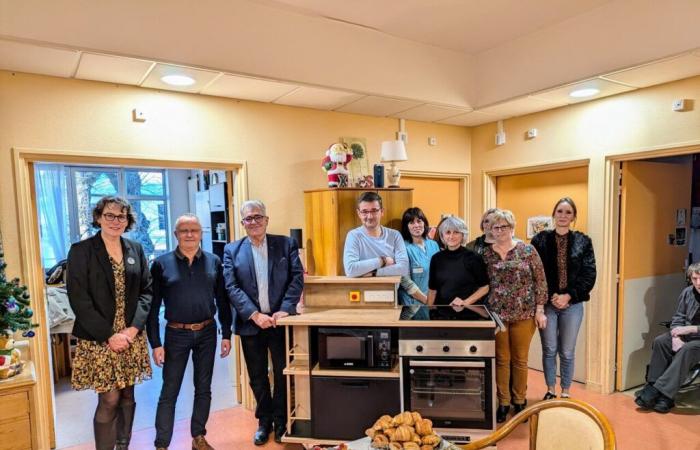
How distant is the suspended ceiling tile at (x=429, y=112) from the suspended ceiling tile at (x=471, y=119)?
110mm

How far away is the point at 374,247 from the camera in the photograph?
110 inches

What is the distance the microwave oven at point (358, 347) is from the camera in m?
2.39

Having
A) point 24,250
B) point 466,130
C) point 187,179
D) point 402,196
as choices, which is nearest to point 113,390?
point 24,250

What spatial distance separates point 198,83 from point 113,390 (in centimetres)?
190

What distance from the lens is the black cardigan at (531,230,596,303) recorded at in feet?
9.59

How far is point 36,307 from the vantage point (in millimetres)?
2584

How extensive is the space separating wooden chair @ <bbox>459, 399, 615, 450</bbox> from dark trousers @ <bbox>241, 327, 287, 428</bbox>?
1388 millimetres

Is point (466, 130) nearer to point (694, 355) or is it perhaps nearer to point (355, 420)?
point (694, 355)

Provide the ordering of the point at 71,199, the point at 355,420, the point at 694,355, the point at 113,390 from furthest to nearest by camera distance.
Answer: the point at 71,199, the point at 694,355, the point at 355,420, the point at 113,390

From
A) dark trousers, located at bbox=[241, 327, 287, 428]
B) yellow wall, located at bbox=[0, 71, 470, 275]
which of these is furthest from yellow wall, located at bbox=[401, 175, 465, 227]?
dark trousers, located at bbox=[241, 327, 287, 428]

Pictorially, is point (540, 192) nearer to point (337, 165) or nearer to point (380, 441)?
point (337, 165)

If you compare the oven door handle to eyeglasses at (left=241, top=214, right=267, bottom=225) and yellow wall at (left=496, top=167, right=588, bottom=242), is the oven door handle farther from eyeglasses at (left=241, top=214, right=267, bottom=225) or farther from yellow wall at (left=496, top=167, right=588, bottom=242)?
yellow wall at (left=496, top=167, right=588, bottom=242)

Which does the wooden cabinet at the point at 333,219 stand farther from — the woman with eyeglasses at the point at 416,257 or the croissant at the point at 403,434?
the croissant at the point at 403,434

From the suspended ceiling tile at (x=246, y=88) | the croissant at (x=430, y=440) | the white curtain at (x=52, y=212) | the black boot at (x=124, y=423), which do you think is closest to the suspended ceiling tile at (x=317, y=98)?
the suspended ceiling tile at (x=246, y=88)
